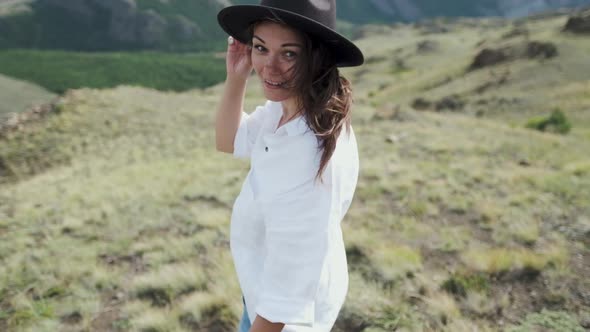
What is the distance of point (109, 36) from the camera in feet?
634

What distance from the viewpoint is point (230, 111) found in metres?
2.52

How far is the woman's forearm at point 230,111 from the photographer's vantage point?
2.48 meters

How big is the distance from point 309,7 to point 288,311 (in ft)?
3.97

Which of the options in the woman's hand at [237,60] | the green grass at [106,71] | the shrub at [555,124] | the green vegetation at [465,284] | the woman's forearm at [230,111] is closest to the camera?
the woman's hand at [237,60]

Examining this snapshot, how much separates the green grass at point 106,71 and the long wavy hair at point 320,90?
4641 inches

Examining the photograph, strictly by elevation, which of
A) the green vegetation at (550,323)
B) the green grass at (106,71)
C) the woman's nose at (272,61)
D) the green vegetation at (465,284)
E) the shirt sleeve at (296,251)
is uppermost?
the woman's nose at (272,61)

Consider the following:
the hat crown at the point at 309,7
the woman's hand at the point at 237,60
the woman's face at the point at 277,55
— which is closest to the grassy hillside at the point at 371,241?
the woman's hand at the point at 237,60

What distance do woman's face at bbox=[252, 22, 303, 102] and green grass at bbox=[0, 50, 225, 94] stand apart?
11774cm

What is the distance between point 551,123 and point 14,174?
27.6 metres

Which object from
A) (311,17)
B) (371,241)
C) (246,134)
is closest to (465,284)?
(371,241)

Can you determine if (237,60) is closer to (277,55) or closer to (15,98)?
(277,55)

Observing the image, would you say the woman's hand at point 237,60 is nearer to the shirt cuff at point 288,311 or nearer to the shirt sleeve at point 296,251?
the shirt sleeve at point 296,251

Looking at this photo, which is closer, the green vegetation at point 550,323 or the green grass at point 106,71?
the green vegetation at point 550,323

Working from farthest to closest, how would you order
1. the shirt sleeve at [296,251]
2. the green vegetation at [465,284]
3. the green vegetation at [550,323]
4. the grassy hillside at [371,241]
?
the green vegetation at [465,284] < the grassy hillside at [371,241] < the green vegetation at [550,323] < the shirt sleeve at [296,251]
